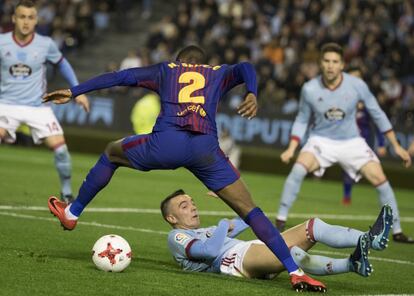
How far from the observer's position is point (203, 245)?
8.98 metres

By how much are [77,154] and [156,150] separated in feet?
61.9

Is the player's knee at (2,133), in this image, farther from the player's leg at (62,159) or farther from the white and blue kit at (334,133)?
the white and blue kit at (334,133)

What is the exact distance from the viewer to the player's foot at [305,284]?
8430mm

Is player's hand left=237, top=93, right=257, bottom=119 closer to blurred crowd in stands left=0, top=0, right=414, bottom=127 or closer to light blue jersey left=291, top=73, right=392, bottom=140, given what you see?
light blue jersey left=291, top=73, right=392, bottom=140

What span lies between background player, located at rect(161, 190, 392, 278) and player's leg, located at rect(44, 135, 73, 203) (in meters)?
4.63

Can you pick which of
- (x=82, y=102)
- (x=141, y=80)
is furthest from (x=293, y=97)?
(x=141, y=80)

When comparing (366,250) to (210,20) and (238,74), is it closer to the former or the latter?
(238,74)

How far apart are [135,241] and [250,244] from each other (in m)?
2.68

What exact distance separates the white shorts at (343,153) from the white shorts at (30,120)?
3.35m

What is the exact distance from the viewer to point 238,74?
895 cm

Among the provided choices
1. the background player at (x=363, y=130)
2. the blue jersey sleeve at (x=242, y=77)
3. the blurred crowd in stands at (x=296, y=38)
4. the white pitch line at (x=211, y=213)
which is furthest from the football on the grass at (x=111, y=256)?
the blurred crowd in stands at (x=296, y=38)

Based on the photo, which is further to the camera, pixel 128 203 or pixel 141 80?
pixel 128 203

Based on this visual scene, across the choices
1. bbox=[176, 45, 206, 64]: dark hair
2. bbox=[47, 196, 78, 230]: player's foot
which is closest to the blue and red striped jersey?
bbox=[176, 45, 206, 64]: dark hair

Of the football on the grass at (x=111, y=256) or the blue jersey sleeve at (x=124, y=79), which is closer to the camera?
the football on the grass at (x=111, y=256)
